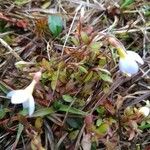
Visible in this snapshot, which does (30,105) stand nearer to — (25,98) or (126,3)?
(25,98)

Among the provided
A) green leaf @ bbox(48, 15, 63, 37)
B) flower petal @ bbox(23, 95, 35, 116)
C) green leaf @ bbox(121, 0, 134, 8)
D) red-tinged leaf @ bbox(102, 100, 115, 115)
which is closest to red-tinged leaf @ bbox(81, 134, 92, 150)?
red-tinged leaf @ bbox(102, 100, 115, 115)

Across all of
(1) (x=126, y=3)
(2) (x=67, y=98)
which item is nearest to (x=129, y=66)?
(2) (x=67, y=98)

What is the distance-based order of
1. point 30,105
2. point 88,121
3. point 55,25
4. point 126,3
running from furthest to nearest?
point 126,3
point 55,25
point 88,121
point 30,105

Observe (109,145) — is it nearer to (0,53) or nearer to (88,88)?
(88,88)

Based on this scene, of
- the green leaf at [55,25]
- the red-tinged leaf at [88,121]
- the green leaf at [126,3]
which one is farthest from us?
the green leaf at [126,3]

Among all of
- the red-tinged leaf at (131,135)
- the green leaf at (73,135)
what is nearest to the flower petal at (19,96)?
the green leaf at (73,135)

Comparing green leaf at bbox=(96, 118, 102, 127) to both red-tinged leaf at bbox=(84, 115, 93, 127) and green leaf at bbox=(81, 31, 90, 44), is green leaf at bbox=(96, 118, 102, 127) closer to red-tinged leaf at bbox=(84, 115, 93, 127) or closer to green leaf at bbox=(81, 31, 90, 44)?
red-tinged leaf at bbox=(84, 115, 93, 127)

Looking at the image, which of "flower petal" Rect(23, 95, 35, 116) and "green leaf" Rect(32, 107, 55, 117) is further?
"green leaf" Rect(32, 107, 55, 117)

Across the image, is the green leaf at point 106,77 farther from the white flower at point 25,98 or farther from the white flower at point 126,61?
the white flower at point 25,98

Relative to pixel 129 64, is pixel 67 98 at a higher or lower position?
lower

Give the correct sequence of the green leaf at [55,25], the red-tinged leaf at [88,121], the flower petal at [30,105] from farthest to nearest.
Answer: the green leaf at [55,25] → the red-tinged leaf at [88,121] → the flower petal at [30,105]
